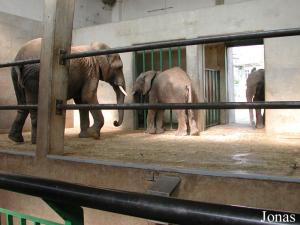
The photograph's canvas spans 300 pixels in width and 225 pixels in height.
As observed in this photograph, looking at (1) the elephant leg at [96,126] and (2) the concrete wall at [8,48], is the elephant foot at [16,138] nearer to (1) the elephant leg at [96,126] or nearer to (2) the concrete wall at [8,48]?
(1) the elephant leg at [96,126]

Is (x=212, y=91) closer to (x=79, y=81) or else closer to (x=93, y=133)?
(x=79, y=81)

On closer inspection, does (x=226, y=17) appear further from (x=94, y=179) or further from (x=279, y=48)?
(x=94, y=179)

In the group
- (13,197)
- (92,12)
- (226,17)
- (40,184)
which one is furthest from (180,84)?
(40,184)

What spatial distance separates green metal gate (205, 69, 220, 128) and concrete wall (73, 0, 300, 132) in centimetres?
93

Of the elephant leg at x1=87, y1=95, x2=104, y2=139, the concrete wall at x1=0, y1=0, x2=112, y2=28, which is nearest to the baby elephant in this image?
the elephant leg at x1=87, y1=95, x2=104, y2=139

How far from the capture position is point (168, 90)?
17.3ft

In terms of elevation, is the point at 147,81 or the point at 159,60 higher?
the point at 159,60

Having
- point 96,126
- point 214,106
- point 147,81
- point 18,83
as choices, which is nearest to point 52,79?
point 214,106

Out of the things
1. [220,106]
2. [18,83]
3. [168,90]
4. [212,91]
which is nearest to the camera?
[220,106]

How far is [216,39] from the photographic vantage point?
1.77 meters

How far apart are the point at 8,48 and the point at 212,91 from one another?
394cm

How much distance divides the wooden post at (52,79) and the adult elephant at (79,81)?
129cm

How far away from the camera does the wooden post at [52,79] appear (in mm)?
2152

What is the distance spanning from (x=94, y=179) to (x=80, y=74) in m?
2.71
